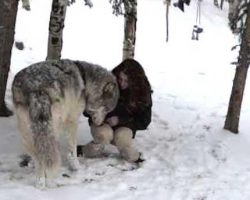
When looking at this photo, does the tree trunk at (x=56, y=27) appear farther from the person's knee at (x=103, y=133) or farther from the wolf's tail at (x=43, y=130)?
the wolf's tail at (x=43, y=130)

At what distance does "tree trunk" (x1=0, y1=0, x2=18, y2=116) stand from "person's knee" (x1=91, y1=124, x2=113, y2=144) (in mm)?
1993

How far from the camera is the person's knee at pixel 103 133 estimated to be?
6.84m

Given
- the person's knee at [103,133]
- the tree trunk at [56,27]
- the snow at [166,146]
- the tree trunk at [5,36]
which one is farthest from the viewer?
the tree trunk at [56,27]

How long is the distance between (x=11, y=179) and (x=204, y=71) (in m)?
14.6

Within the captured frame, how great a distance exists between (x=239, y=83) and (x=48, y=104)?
3.82m

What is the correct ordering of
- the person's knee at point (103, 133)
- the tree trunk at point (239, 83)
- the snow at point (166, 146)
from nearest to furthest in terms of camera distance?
the snow at point (166, 146) < the person's knee at point (103, 133) < the tree trunk at point (239, 83)

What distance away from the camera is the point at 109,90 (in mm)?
6594

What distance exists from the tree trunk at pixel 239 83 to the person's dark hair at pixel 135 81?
7.02 ft

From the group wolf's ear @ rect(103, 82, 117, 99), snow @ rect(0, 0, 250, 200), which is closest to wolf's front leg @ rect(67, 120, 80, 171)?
snow @ rect(0, 0, 250, 200)

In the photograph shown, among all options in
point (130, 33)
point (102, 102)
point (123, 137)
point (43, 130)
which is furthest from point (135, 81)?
Answer: point (130, 33)

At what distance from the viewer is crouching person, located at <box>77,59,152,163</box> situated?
6.86 metres

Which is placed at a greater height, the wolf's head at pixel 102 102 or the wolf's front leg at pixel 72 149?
the wolf's head at pixel 102 102

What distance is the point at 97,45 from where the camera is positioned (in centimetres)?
2238

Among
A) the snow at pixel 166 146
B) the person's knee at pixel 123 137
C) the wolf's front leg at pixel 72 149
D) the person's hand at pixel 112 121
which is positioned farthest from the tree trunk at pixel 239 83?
the wolf's front leg at pixel 72 149
